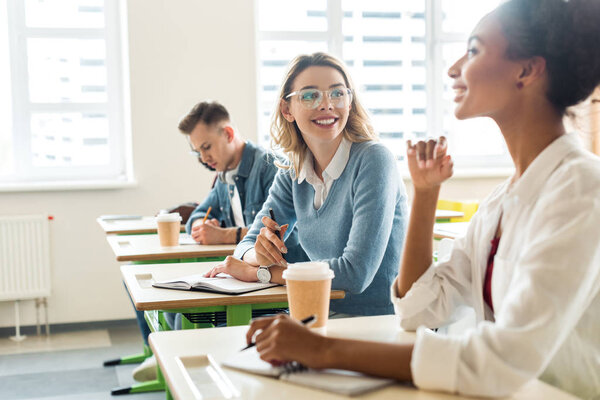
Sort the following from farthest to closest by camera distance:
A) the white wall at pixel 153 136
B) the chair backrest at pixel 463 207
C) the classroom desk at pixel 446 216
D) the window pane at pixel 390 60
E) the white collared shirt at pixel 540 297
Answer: the window pane at pixel 390 60
the white wall at pixel 153 136
the chair backrest at pixel 463 207
the classroom desk at pixel 446 216
the white collared shirt at pixel 540 297

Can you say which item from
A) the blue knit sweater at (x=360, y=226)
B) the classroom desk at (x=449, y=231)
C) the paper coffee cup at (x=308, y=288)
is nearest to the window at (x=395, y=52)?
the classroom desk at (x=449, y=231)

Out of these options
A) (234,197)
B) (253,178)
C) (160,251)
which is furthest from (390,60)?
(160,251)

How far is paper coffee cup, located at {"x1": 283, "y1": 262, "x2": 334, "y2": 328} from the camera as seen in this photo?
134cm

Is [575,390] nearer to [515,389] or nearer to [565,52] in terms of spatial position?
[515,389]

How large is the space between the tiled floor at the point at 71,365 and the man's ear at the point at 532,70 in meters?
2.78

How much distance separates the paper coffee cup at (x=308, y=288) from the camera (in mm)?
1344

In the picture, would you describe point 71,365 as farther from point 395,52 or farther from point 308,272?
point 395,52

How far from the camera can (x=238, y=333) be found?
1.36m

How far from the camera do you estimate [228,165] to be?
11.4 feet

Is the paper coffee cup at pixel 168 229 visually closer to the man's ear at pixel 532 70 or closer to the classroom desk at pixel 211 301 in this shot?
the classroom desk at pixel 211 301

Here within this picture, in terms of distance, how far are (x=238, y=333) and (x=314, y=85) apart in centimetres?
101

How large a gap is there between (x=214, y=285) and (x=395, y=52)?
14.1ft

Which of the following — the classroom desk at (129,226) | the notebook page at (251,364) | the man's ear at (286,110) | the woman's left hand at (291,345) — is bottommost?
the classroom desk at (129,226)

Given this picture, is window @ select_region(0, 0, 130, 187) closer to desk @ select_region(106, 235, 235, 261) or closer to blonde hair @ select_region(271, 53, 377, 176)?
desk @ select_region(106, 235, 235, 261)
